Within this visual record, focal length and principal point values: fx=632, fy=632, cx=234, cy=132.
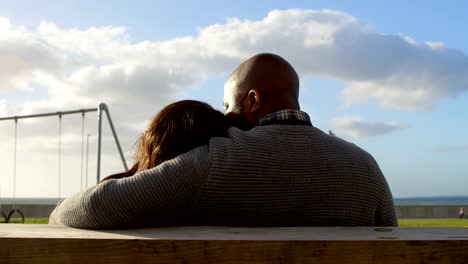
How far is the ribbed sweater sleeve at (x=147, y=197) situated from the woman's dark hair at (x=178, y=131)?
0.86 ft

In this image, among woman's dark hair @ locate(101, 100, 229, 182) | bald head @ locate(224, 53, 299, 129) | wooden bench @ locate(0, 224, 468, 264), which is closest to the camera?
wooden bench @ locate(0, 224, 468, 264)

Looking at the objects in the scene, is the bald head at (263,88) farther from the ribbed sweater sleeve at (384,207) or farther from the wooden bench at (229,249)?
the wooden bench at (229,249)

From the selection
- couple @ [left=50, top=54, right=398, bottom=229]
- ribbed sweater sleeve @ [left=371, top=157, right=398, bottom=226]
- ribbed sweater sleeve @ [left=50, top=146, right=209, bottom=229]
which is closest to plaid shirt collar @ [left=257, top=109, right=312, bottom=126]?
couple @ [left=50, top=54, right=398, bottom=229]

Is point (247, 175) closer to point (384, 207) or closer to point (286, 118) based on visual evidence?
point (286, 118)

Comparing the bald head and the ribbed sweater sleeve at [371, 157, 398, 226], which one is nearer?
the ribbed sweater sleeve at [371, 157, 398, 226]

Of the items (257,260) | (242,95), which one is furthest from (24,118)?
(257,260)

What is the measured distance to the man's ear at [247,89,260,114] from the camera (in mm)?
2215

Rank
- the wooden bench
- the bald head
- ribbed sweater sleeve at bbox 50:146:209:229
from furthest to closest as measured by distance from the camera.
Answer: the bald head
ribbed sweater sleeve at bbox 50:146:209:229
the wooden bench

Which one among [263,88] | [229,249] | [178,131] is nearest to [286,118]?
[263,88]

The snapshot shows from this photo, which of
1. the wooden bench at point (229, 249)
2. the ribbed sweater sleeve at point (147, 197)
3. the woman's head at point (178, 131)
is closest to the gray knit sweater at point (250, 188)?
the ribbed sweater sleeve at point (147, 197)

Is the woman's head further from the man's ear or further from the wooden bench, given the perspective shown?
the wooden bench

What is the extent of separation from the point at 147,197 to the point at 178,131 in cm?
39

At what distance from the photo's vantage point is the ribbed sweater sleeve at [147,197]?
1668 mm

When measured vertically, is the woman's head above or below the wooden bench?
above
